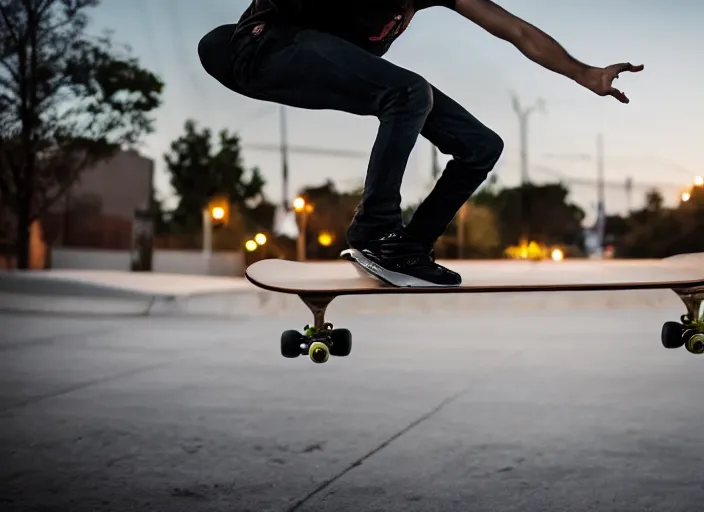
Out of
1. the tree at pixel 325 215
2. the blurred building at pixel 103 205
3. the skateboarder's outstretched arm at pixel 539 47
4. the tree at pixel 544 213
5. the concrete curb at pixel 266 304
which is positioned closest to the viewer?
the skateboarder's outstretched arm at pixel 539 47

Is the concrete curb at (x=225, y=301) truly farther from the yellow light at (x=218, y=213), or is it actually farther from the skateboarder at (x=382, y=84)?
the skateboarder at (x=382, y=84)

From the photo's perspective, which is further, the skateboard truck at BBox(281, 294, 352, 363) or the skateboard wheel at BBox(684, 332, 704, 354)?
the skateboard wheel at BBox(684, 332, 704, 354)

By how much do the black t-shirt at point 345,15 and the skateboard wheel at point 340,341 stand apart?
51.5 inches

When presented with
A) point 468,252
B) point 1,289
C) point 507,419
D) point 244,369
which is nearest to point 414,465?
point 507,419

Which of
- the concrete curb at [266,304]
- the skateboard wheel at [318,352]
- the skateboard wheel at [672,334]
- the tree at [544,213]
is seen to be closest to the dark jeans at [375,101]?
the skateboard wheel at [318,352]

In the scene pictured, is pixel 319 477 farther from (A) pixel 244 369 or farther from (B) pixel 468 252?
(B) pixel 468 252

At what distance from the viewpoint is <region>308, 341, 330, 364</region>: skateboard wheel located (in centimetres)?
366

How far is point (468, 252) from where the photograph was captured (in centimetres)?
4391

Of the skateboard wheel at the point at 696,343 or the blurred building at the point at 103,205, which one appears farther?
the blurred building at the point at 103,205

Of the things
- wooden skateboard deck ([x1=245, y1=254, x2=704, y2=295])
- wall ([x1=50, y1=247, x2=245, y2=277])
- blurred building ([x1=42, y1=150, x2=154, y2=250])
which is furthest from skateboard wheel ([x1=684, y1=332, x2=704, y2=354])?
blurred building ([x1=42, y1=150, x2=154, y2=250])

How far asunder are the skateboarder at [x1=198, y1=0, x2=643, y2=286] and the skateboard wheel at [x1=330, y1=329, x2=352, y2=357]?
54 centimetres

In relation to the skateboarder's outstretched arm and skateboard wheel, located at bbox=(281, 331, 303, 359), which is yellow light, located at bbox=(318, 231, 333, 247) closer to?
skateboard wheel, located at bbox=(281, 331, 303, 359)

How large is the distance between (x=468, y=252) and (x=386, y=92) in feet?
135

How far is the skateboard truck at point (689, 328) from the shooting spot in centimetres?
403
